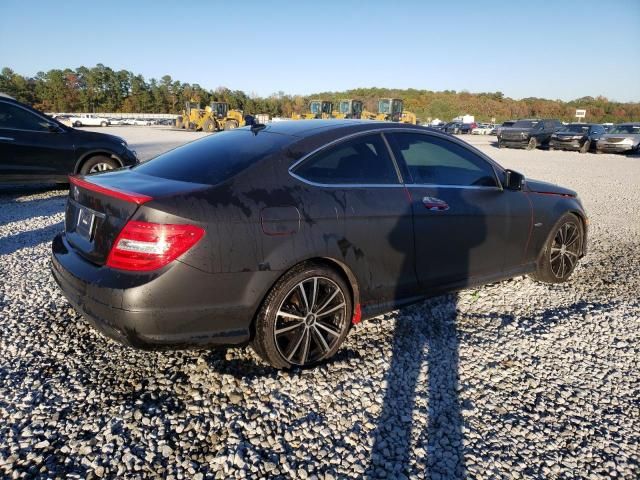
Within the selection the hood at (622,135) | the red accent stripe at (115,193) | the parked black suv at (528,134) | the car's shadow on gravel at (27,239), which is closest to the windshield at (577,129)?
the parked black suv at (528,134)

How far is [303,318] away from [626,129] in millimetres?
27479

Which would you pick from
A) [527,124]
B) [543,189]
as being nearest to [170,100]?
[527,124]

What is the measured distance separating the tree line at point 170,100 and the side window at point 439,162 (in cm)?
6624

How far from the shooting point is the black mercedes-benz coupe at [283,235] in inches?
93.6

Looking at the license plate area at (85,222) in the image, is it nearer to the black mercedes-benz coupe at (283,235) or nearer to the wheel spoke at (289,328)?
the black mercedes-benz coupe at (283,235)

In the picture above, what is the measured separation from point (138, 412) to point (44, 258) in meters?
3.25

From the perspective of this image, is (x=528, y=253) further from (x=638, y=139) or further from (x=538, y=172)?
(x=638, y=139)

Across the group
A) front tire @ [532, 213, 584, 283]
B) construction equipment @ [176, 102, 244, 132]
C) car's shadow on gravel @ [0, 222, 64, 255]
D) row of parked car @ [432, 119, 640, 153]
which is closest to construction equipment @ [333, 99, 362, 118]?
construction equipment @ [176, 102, 244, 132]

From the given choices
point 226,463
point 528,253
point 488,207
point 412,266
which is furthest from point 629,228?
point 226,463

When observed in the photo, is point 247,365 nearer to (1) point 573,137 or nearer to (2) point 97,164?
(2) point 97,164

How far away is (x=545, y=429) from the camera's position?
94.8 inches

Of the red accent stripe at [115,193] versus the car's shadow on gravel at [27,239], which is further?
the car's shadow on gravel at [27,239]

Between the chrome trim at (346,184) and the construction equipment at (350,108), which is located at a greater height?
the construction equipment at (350,108)

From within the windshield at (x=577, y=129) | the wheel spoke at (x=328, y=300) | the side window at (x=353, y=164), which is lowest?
the wheel spoke at (x=328, y=300)
